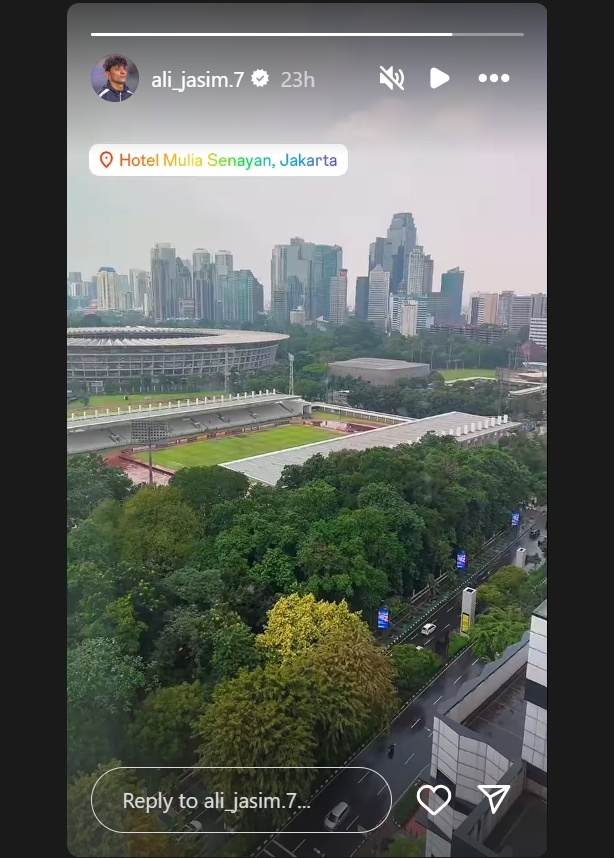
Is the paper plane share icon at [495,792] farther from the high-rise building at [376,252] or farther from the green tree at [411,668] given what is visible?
the high-rise building at [376,252]

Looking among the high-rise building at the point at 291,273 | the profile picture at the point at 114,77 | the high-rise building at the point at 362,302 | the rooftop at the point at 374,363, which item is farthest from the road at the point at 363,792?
the profile picture at the point at 114,77

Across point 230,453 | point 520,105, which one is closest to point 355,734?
point 230,453

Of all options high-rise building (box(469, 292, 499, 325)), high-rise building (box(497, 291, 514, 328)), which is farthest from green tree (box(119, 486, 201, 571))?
high-rise building (box(497, 291, 514, 328))

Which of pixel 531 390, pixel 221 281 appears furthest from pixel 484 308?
pixel 221 281

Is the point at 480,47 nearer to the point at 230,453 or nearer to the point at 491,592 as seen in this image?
the point at 230,453

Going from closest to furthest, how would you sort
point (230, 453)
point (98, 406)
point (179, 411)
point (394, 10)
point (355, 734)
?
point (394, 10), point (355, 734), point (98, 406), point (179, 411), point (230, 453)

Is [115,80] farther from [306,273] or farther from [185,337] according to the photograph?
[185,337]
